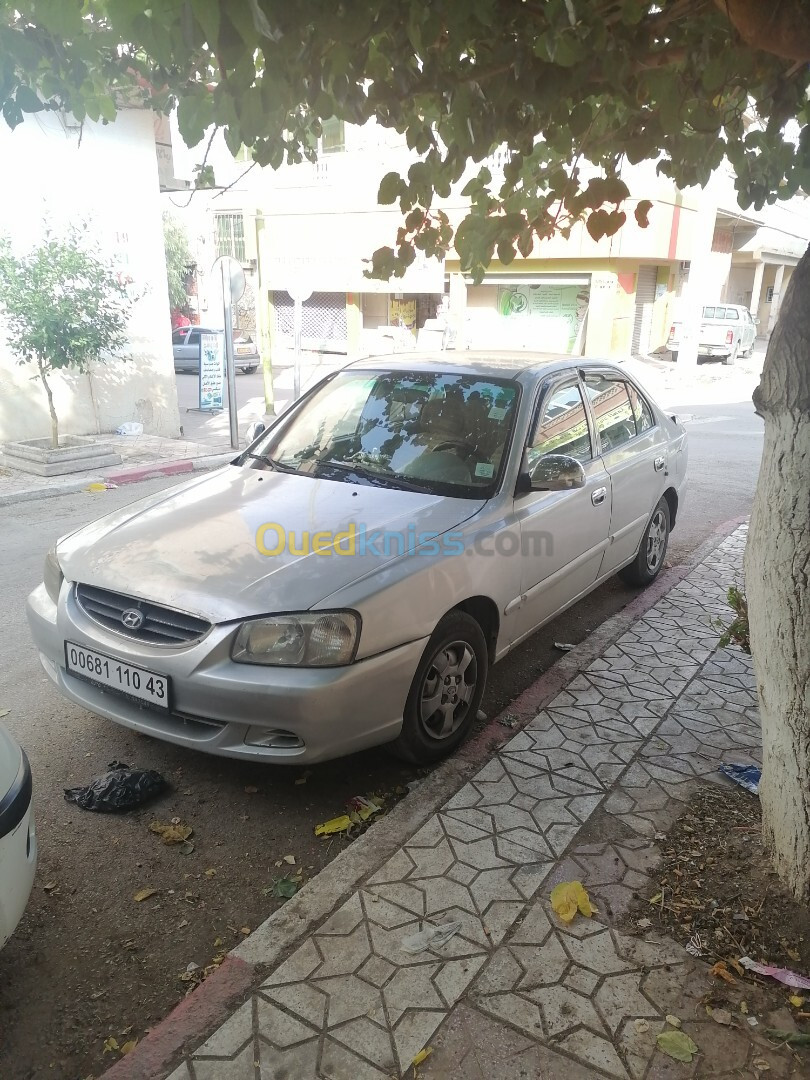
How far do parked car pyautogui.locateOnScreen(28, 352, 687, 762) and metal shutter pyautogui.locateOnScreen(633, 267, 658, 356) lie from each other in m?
23.3

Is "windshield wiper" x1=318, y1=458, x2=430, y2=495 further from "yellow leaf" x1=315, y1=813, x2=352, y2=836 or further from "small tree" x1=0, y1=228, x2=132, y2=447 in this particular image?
"small tree" x1=0, y1=228, x2=132, y2=447

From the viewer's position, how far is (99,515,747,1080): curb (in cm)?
213

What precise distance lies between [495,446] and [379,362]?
1.13m

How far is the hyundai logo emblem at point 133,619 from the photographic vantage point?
9.98 feet

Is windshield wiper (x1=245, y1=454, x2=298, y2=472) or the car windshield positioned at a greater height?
the car windshield

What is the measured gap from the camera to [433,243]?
369 cm

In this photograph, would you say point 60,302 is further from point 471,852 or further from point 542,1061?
point 542,1061

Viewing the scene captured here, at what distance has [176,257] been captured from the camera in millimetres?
36875

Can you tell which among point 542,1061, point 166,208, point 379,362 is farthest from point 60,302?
point 166,208

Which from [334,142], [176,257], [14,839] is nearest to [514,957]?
[14,839]

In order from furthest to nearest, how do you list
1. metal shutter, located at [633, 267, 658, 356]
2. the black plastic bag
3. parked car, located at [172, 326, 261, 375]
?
metal shutter, located at [633, 267, 658, 356] → parked car, located at [172, 326, 261, 375] → the black plastic bag
